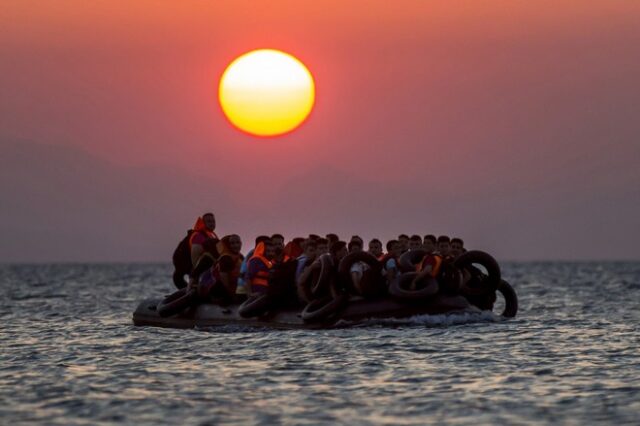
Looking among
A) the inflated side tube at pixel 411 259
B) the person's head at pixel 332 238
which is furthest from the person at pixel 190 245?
A: the inflated side tube at pixel 411 259

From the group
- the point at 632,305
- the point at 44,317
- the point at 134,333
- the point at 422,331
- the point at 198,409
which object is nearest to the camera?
the point at 198,409

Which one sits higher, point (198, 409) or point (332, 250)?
point (332, 250)

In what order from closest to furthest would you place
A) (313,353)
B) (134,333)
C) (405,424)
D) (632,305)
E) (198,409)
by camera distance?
(405,424)
(198,409)
(313,353)
(134,333)
(632,305)

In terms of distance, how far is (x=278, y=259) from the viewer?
90.7 ft

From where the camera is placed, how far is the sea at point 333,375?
51.3 feet

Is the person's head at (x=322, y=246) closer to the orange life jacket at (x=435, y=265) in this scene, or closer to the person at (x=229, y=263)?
the orange life jacket at (x=435, y=265)

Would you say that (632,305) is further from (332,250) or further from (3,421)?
(3,421)

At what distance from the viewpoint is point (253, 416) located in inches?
608

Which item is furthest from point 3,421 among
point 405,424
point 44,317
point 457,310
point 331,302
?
point 44,317

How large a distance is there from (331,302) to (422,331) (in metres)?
1.95

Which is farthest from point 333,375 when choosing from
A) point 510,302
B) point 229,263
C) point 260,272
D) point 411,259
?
point 510,302

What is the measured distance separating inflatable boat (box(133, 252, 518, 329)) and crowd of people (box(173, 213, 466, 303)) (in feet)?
0.73


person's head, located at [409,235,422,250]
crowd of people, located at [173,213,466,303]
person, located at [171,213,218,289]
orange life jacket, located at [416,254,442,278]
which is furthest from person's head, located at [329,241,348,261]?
person, located at [171,213,218,289]

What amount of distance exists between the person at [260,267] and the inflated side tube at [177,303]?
2142 millimetres
